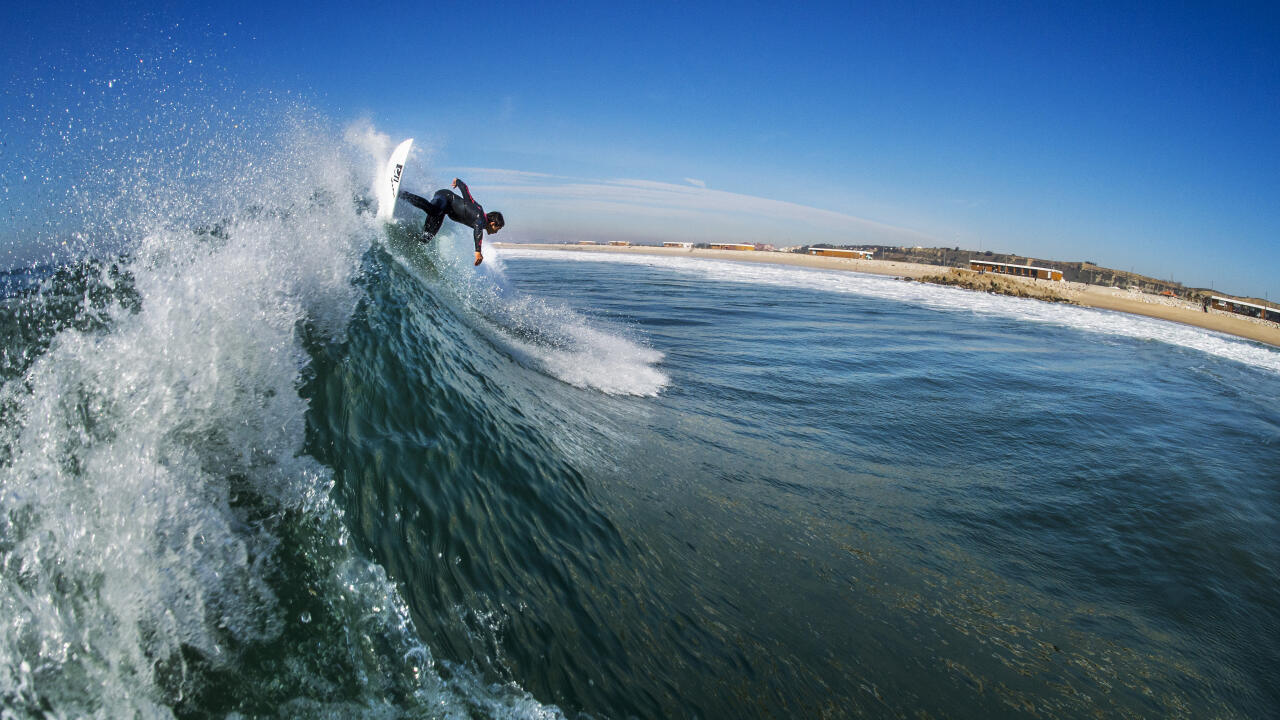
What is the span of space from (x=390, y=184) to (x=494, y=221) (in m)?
2.53

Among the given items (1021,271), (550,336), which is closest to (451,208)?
(550,336)

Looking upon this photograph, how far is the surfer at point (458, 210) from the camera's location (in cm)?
1021

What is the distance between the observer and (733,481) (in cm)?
516

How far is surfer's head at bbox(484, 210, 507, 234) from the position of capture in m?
9.98

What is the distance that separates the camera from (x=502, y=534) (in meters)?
3.48

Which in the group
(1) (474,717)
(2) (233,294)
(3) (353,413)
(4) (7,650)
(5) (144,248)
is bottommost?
(1) (474,717)

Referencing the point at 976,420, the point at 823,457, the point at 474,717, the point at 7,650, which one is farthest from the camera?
the point at 976,420

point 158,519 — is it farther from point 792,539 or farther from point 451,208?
point 451,208

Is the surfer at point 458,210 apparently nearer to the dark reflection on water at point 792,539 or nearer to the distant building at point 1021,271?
the dark reflection on water at point 792,539

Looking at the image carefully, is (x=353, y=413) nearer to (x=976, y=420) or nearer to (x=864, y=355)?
(x=976, y=420)

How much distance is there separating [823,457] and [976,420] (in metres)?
3.34

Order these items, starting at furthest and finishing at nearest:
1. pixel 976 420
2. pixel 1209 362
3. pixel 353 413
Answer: pixel 1209 362 < pixel 976 420 < pixel 353 413

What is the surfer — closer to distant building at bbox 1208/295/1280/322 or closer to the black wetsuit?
the black wetsuit

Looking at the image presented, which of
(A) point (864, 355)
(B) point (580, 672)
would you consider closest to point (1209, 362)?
(A) point (864, 355)
